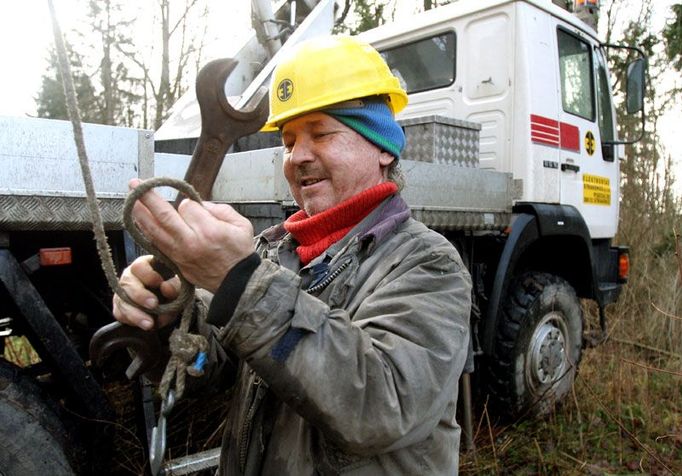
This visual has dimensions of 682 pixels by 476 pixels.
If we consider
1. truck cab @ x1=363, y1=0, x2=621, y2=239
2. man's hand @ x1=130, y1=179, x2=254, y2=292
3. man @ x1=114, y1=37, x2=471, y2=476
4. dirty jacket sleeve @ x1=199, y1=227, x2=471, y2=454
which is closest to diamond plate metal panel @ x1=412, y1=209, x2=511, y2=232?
truck cab @ x1=363, y1=0, x2=621, y2=239

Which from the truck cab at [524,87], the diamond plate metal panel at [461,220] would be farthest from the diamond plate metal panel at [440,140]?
the truck cab at [524,87]

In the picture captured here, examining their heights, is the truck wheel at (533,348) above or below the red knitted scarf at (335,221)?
below

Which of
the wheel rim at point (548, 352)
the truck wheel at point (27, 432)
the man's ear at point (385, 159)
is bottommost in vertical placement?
the wheel rim at point (548, 352)

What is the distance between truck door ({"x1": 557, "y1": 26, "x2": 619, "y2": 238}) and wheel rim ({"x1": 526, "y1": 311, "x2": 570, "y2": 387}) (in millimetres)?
852

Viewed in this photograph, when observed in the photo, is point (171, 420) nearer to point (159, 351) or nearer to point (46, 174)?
point (46, 174)

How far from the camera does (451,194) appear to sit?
11.4ft

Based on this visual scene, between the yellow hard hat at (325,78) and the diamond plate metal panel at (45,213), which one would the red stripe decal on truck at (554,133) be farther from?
the diamond plate metal panel at (45,213)

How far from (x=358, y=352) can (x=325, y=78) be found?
2.39 feet

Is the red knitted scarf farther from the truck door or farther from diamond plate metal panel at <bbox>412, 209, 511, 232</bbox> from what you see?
the truck door

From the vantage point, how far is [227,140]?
4.06 feet

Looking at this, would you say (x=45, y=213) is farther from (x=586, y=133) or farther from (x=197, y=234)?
(x=586, y=133)

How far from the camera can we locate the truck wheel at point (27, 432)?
2.03 metres

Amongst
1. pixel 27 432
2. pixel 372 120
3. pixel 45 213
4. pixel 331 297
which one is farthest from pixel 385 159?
pixel 27 432

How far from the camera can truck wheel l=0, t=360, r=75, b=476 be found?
203 centimetres
